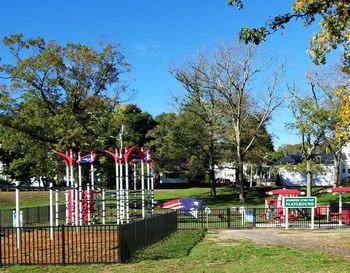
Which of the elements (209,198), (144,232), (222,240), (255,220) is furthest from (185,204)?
(209,198)

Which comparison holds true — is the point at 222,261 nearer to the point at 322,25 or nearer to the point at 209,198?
the point at 322,25

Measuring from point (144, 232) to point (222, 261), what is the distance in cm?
384

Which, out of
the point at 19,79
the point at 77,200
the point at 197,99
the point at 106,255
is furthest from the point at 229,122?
the point at 106,255

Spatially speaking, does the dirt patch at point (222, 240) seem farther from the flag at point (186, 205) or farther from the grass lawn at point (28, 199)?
the grass lawn at point (28, 199)

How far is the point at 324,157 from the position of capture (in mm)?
79688

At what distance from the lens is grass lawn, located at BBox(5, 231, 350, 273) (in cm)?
1141

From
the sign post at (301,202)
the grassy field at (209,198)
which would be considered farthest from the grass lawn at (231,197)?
the sign post at (301,202)

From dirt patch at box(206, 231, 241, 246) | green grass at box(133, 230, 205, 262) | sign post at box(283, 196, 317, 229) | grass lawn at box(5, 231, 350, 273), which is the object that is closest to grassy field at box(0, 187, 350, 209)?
sign post at box(283, 196, 317, 229)

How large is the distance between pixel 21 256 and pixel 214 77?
39364mm

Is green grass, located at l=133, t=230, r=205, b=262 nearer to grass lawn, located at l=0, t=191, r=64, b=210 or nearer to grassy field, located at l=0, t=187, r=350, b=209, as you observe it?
grassy field, located at l=0, t=187, r=350, b=209

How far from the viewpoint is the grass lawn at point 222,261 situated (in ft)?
37.4

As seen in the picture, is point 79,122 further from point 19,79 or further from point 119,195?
point 119,195

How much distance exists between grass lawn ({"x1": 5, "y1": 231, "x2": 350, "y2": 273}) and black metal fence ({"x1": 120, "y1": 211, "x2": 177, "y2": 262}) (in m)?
0.30

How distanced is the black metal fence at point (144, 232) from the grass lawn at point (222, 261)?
302mm
